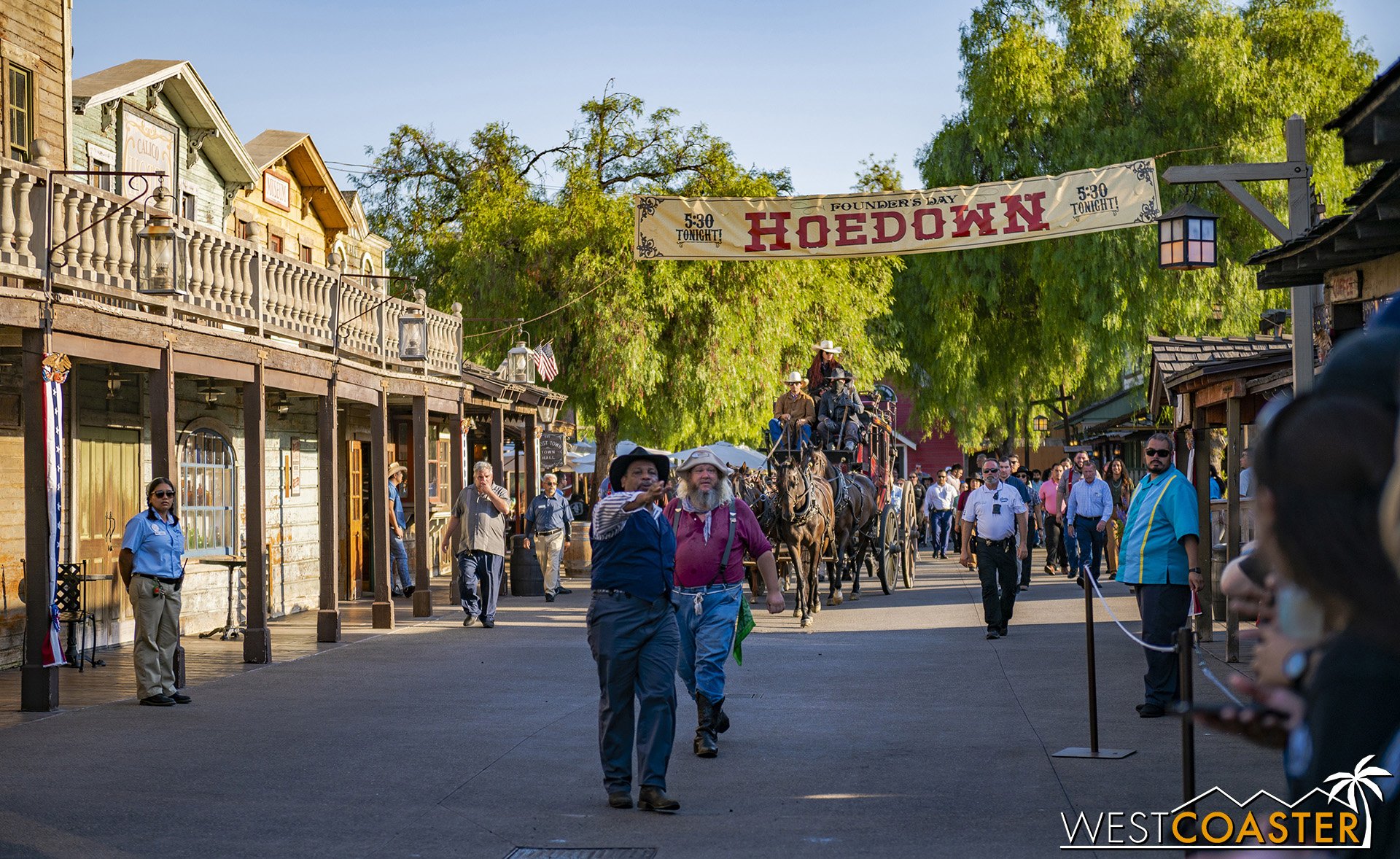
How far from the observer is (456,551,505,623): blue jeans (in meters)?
18.5

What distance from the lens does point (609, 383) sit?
29.7m

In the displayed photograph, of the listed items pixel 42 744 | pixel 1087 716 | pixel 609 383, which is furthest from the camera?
pixel 609 383

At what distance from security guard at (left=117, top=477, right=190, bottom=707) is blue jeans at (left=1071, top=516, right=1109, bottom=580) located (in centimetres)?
1217

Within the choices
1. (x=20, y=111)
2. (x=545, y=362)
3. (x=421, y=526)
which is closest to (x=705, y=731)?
(x=20, y=111)

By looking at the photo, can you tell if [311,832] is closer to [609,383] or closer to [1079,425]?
[609,383]

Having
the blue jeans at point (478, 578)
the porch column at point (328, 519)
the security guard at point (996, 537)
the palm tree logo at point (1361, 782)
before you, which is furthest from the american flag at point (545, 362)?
the palm tree logo at point (1361, 782)

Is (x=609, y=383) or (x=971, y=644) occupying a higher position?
(x=609, y=383)

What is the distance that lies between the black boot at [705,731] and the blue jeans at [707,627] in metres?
0.11

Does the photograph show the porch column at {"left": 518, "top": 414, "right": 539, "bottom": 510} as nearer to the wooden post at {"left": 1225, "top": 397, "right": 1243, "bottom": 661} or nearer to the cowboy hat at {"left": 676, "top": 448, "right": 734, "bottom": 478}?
the wooden post at {"left": 1225, "top": 397, "right": 1243, "bottom": 661}

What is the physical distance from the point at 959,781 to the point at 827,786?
28.6 inches

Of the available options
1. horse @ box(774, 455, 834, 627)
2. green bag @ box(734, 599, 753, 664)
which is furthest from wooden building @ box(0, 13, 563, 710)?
green bag @ box(734, 599, 753, 664)

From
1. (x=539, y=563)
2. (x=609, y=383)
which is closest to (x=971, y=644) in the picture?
(x=539, y=563)

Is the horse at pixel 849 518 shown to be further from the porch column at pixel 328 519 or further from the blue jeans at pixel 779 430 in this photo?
the porch column at pixel 328 519

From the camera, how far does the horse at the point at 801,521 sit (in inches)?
739
